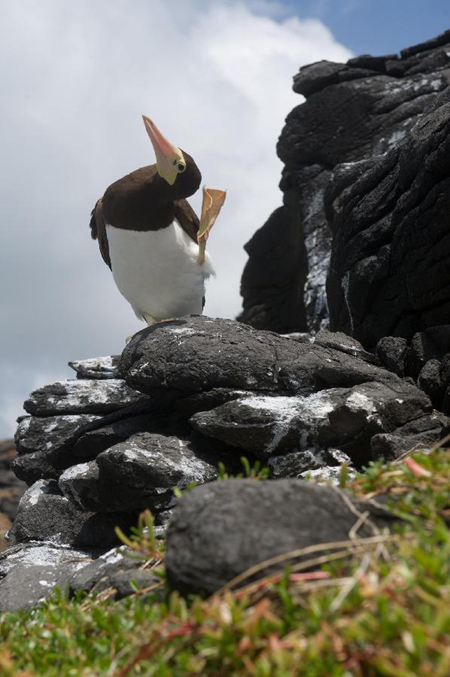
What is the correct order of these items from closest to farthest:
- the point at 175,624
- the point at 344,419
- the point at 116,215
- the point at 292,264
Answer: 1. the point at 175,624
2. the point at 344,419
3. the point at 116,215
4. the point at 292,264

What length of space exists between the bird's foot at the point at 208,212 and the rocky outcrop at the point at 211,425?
42.1 inches

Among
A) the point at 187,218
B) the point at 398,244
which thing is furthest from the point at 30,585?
the point at 398,244

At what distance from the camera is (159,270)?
704 cm

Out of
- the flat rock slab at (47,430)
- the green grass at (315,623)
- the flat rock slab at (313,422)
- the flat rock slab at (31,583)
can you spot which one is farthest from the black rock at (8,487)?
the green grass at (315,623)

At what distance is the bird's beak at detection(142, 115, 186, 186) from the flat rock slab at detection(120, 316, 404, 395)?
1.46 m

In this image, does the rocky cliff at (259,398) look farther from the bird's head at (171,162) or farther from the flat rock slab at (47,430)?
the bird's head at (171,162)

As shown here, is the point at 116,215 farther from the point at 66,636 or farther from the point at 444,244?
the point at 66,636

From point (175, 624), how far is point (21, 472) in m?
5.96

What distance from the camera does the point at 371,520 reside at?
2.26 m

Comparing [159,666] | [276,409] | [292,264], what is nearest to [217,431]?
[276,409]

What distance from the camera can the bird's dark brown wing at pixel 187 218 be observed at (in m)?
7.14

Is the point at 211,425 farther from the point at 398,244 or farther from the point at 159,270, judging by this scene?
the point at 398,244

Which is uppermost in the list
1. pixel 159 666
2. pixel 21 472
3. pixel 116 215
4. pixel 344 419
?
pixel 116 215

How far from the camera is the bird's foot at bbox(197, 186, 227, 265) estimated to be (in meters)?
7.17
